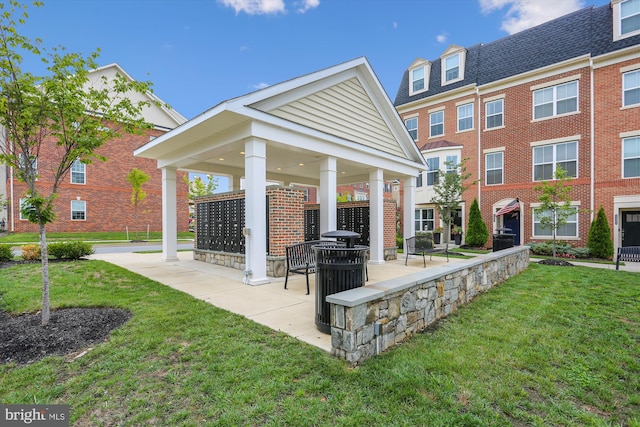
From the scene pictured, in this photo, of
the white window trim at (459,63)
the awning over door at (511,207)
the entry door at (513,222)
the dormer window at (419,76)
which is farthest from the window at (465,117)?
the entry door at (513,222)

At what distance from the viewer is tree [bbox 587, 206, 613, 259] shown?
1200cm

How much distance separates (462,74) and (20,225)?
2893cm

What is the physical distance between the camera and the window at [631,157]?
12.3 m

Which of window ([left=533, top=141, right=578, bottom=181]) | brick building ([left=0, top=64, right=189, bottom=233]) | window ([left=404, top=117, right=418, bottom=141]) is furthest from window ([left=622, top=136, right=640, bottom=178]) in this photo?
brick building ([left=0, top=64, right=189, bottom=233])

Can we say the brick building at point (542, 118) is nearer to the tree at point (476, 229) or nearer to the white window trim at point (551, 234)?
the white window trim at point (551, 234)

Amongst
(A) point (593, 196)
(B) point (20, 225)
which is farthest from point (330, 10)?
(B) point (20, 225)

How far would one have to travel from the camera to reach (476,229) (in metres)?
16.0

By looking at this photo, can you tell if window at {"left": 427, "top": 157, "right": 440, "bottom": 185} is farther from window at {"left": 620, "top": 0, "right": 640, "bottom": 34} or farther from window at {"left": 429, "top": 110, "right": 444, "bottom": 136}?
window at {"left": 620, "top": 0, "right": 640, "bottom": 34}

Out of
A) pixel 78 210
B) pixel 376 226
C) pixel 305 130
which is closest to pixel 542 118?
pixel 376 226

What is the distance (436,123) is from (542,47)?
602 cm

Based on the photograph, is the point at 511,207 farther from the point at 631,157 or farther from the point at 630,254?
the point at 630,254

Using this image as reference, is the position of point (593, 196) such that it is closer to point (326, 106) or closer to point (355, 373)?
point (326, 106)

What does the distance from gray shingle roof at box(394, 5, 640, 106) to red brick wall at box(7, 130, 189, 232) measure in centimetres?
2119

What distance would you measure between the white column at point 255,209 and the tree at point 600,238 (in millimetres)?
13693
